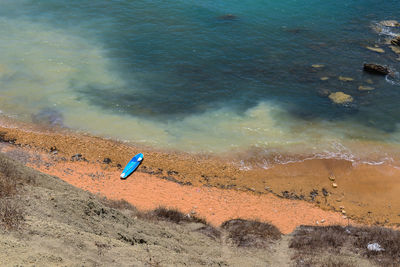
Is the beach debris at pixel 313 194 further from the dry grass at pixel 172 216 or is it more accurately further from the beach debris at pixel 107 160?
the beach debris at pixel 107 160

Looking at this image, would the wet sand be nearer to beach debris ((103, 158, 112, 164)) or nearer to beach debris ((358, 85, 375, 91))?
beach debris ((103, 158, 112, 164))

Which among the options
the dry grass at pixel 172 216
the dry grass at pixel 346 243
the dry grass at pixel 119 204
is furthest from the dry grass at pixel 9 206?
the dry grass at pixel 346 243

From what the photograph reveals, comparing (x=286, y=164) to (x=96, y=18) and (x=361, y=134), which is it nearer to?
(x=361, y=134)

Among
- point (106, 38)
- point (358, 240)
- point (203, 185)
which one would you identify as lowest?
point (203, 185)

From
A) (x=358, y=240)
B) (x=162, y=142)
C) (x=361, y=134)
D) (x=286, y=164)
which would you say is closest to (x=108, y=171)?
(x=162, y=142)

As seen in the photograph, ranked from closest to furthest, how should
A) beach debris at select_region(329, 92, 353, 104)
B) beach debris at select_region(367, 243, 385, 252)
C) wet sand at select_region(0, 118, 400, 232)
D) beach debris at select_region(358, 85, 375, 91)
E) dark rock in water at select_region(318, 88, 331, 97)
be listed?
beach debris at select_region(367, 243, 385, 252) < wet sand at select_region(0, 118, 400, 232) < beach debris at select_region(329, 92, 353, 104) < dark rock in water at select_region(318, 88, 331, 97) < beach debris at select_region(358, 85, 375, 91)

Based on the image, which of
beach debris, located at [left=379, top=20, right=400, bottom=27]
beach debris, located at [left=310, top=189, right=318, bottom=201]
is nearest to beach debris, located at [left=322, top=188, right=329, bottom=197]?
beach debris, located at [left=310, top=189, right=318, bottom=201]
